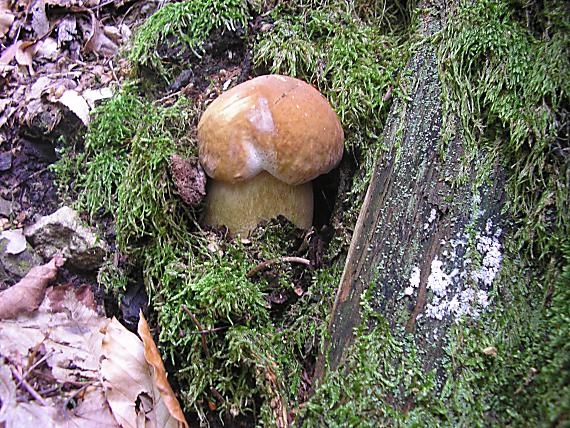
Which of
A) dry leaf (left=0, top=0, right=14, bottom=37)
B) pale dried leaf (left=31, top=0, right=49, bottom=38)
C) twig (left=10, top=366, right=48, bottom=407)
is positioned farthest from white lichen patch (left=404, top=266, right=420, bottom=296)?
dry leaf (left=0, top=0, right=14, bottom=37)

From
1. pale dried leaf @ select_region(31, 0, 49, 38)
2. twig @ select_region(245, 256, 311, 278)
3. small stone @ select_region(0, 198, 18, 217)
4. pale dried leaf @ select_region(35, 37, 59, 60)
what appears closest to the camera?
twig @ select_region(245, 256, 311, 278)

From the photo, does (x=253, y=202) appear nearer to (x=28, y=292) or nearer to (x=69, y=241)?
(x=69, y=241)

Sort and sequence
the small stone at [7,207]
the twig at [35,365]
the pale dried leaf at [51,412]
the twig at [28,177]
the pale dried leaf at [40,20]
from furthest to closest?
the pale dried leaf at [40,20] → the twig at [28,177] → the small stone at [7,207] → the twig at [35,365] → the pale dried leaf at [51,412]

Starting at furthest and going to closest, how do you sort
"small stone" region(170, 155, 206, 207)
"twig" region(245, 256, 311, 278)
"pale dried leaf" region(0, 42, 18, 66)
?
"pale dried leaf" region(0, 42, 18, 66) → "small stone" region(170, 155, 206, 207) → "twig" region(245, 256, 311, 278)

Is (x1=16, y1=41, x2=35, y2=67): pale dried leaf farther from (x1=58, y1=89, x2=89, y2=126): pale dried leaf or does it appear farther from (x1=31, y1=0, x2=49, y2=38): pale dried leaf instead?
(x1=58, y1=89, x2=89, y2=126): pale dried leaf

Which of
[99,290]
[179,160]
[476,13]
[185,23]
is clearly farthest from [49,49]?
[476,13]

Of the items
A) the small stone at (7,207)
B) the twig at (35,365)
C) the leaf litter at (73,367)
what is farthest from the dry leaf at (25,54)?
the twig at (35,365)

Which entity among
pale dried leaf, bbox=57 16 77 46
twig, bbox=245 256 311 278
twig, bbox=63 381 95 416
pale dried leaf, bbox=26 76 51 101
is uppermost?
pale dried leaf, bbox=57 16 77 46

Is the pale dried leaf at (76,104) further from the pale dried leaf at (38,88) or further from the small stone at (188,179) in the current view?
the small stone at (188,179)
